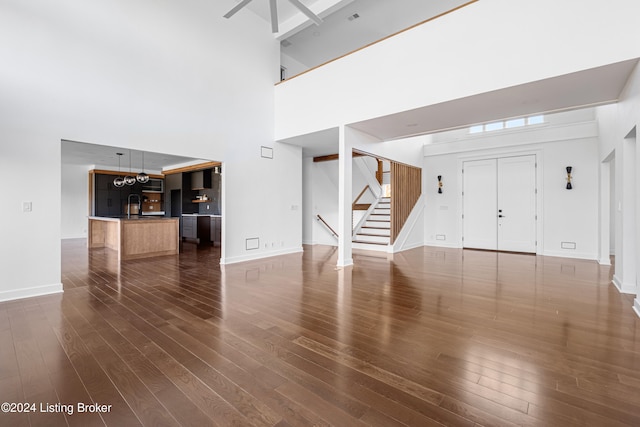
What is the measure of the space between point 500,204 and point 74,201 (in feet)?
46.2

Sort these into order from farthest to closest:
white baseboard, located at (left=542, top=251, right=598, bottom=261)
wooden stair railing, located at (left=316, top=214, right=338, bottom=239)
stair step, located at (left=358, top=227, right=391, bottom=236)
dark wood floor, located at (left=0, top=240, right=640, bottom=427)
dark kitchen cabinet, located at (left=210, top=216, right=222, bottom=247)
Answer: wooden stair railing, located at (left=316, top=214, right=338, bottom=239) < dark kitchen cabinet, located at (left=210, top=216, right=222, bottom=247) < stair step, located at (left=358, top=227, right=391, bottom=236) < white baseboard, located at (left=542, top=251, right=598, bottom=261) < dark wood floor, located at (left=0, top=240, right=640, bottom=427)

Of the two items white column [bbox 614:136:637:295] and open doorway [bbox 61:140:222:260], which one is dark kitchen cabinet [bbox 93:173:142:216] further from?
white column [bbox 614:136:637:295]

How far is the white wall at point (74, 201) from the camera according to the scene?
10555mm

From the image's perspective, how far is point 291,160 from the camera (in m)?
7.48

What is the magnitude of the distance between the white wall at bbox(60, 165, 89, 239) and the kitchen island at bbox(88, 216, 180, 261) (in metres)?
3.82

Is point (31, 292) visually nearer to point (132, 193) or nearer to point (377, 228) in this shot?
point (377, 228)

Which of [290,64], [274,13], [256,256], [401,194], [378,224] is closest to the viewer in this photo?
[274,13]

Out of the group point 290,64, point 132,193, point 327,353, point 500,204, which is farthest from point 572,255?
point 132,193

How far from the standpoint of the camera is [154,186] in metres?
11.4

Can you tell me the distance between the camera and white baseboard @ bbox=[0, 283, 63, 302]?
3.72 meters

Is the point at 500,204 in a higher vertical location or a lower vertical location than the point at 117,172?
lower

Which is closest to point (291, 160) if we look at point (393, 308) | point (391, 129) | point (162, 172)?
point (391, 129)

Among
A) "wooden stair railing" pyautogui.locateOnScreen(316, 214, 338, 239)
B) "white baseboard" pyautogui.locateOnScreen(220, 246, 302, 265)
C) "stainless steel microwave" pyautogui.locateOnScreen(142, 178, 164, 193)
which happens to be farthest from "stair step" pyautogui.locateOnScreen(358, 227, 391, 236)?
"stainless steel microwave" pyautogui.locateOnScreen(142, 178, 164, 193)

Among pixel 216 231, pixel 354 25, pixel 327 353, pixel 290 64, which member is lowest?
pixel 327 353
